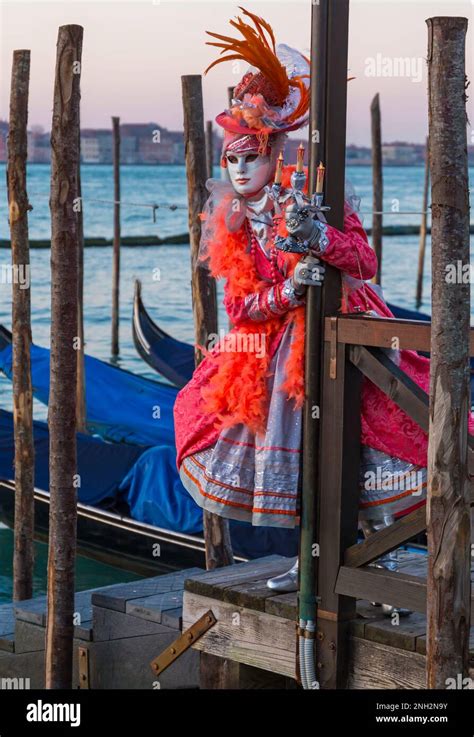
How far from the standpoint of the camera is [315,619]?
364cm

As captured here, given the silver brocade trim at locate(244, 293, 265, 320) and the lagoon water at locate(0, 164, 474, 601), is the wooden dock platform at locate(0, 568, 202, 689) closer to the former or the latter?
the silver brocade trim at locate(244, 293, 265, 320)

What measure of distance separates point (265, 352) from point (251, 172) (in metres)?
0.48

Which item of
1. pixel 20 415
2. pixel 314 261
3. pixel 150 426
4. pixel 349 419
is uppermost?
pixel 314 261

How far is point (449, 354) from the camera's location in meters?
2.93

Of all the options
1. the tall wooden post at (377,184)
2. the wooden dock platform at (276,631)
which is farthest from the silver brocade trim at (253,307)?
the tall wooden post at (377,184)

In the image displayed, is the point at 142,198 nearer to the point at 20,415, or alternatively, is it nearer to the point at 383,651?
the point at 20,415

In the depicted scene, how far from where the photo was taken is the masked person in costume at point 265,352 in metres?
3.60

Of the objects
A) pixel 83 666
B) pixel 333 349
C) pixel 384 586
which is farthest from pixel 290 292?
pixel 83 666

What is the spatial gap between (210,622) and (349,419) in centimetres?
81

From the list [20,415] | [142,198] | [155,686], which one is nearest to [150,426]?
Result: [20,415]

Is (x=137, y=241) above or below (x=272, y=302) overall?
below

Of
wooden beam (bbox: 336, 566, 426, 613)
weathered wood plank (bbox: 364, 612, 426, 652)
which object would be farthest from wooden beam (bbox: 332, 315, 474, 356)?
weathered wood plank (bbox: 364, 612, 426, 652)

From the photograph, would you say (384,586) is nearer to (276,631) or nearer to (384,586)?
(384,586)
